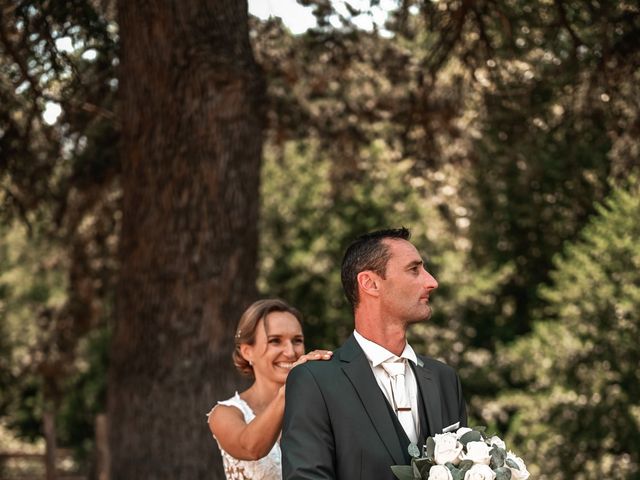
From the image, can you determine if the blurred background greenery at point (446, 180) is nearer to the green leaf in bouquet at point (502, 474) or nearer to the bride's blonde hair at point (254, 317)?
the bride's blonde hair at point (254, 317)

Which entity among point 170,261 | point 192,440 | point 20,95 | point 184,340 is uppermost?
point 20,95

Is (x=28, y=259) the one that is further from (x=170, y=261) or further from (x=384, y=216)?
(x=170, y=261)

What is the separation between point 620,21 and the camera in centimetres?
983

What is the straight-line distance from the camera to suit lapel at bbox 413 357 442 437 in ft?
15.2

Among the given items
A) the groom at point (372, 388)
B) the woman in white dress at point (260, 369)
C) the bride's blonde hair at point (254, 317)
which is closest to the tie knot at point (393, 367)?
the groom at point (372, 388)

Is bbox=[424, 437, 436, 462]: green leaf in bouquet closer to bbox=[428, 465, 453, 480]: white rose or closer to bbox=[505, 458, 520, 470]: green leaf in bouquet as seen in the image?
bbox=[428, 465, 453, 480]: white rose

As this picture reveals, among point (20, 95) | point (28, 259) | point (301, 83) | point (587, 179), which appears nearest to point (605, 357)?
point (301, 83)

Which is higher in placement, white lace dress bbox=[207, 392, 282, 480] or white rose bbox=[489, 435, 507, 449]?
white rose bbox=[489, 435, 507, 449]

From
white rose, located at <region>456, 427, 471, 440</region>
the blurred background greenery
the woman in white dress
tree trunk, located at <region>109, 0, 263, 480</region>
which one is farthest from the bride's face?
the blurred background greenery

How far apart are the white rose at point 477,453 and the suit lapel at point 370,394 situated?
10.1 inches

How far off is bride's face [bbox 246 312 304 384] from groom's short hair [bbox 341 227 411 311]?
1.15 metres

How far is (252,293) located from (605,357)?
27.7ft

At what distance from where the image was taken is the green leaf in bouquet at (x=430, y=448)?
4.34m

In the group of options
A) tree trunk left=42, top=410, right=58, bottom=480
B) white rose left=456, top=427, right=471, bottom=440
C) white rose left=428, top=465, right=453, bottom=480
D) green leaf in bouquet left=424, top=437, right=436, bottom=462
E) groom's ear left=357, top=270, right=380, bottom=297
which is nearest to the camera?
white rose left=428, top=465, right=453, bottom=480
